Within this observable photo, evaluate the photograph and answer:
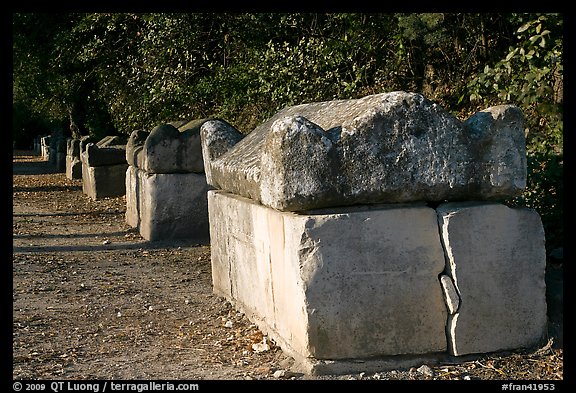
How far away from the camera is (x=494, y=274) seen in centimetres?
459

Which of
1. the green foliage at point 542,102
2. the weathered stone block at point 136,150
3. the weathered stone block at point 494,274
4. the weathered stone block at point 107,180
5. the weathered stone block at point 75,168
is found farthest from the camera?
the weathered stone block at point 75,168

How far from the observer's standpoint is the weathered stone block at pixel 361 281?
172 inches

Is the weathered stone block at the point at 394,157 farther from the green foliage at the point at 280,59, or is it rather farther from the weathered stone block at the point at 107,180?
the weathered stone block at the point at 107,180

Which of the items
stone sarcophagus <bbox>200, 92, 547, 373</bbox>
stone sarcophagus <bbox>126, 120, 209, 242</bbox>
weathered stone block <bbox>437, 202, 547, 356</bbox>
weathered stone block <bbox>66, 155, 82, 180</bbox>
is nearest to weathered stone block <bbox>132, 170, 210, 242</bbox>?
stone sarcophagus <bbox>126, 120, 209, 242</bbox>

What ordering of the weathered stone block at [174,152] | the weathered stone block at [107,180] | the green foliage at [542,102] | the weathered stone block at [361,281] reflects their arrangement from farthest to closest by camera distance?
1. the weathered stone block at [107,180]
2. the weathered stone block at [174,152]
3. the green foliage at [542,102]
4. the weathered stone block at [361,281]

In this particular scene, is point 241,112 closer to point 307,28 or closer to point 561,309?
point 307,28

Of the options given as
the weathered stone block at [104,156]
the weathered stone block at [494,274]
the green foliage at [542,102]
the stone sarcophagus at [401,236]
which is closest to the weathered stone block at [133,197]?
the weathered stone block at [104,156]

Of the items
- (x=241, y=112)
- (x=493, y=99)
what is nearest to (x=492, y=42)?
(x=493, y=99)

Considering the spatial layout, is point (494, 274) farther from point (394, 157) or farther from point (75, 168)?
point (75, 168)

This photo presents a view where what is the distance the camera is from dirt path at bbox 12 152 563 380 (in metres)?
4.59

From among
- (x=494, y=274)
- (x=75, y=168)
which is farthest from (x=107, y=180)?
(x=494, y=274)

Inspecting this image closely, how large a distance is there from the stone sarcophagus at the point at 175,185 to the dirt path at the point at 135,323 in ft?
1.07

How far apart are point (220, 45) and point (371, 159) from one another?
8.36 meters

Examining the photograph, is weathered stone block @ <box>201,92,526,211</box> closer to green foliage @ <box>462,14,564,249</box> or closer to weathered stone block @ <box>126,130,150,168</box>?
green foliage @ <box>462,14,564,249</box>
